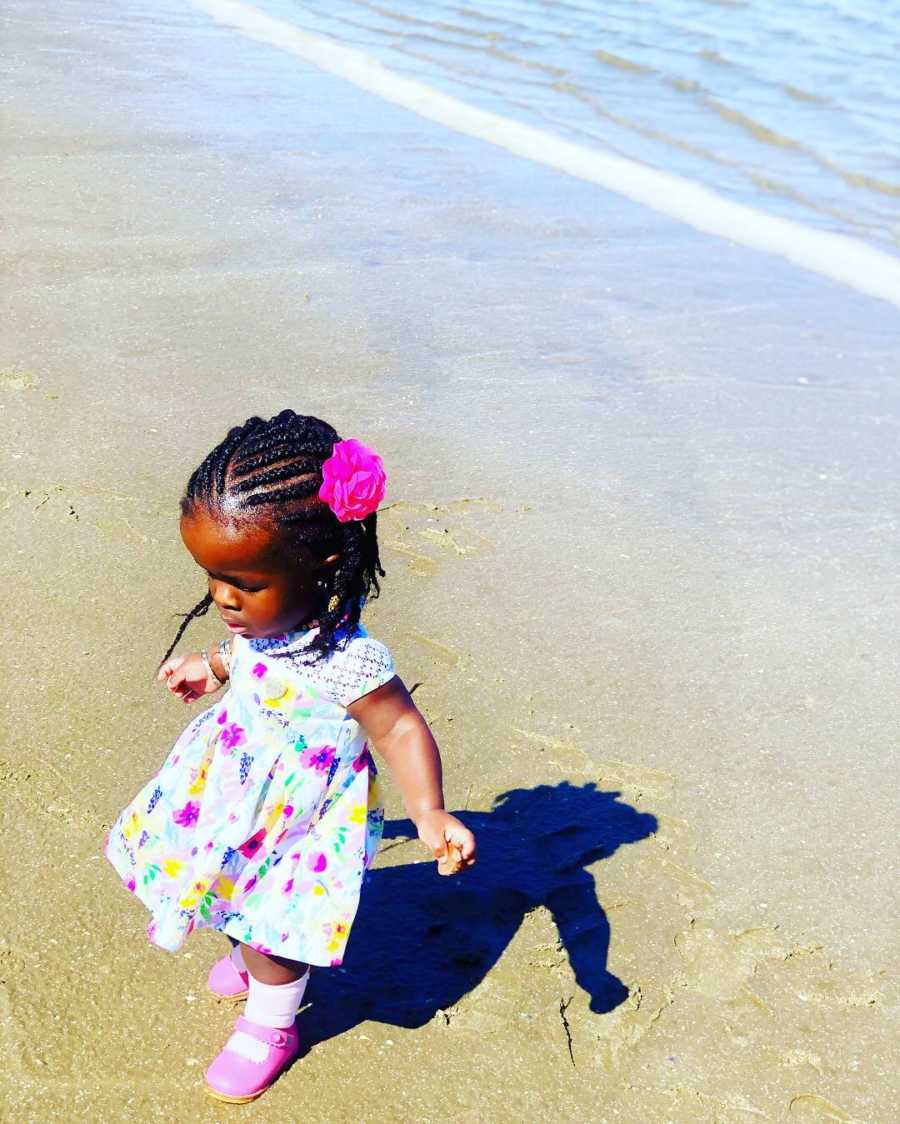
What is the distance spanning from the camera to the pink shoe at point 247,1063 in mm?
2354

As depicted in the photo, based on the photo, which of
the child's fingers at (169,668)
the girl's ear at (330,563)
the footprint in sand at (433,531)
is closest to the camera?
the girl's ear at (330,563)

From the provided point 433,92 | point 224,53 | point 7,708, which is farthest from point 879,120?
point 7,708

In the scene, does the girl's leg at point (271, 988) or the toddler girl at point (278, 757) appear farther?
the girl's leg at point (271, 988)

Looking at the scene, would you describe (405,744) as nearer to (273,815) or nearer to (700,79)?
(273,815)

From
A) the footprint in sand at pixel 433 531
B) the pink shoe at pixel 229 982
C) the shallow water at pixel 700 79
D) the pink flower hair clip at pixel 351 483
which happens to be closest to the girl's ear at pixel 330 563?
the pink flower hair clip at pixel 351 483

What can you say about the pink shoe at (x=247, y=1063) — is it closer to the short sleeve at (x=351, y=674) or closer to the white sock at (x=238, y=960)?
the white sock at (x=238, y=960)

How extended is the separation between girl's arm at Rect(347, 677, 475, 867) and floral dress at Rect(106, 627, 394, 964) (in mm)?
31

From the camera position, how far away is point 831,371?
5477 millimetres

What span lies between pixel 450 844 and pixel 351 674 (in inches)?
12.9

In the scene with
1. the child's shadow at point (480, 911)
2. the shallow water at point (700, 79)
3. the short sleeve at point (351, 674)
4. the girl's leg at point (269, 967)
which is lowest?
the shallow water at point (700, 79)

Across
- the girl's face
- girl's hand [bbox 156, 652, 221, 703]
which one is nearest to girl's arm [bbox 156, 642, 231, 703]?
girl's hand [bbox 156, 652, 221, 703]

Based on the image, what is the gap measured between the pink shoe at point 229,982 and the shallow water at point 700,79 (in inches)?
244

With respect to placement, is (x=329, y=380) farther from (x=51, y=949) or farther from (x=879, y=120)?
(x=879, y=120)

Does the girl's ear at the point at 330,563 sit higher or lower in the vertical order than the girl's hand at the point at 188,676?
higher
